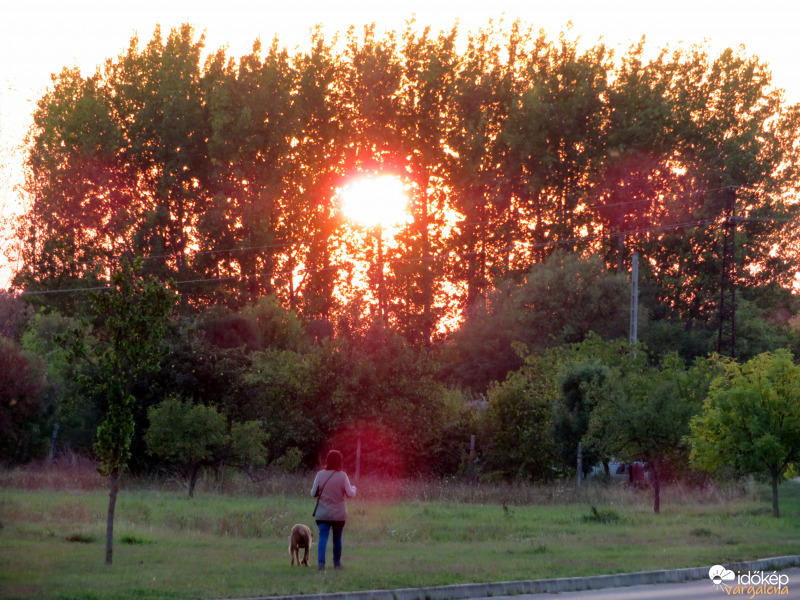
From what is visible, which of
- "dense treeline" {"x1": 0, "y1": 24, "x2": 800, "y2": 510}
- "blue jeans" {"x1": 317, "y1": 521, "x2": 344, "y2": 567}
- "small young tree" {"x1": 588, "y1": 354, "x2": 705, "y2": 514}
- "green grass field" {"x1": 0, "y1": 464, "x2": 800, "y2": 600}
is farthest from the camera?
"dense treeline" {"x1": 0, "y1": 24, "x2": 800, "y2": 510}

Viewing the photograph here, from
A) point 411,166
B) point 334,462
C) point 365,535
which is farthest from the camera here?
point 411,166

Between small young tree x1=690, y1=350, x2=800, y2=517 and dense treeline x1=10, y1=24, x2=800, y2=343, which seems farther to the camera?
dense treeline x1=10, y1=24, x2=800, y2=343

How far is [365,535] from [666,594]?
824 cm

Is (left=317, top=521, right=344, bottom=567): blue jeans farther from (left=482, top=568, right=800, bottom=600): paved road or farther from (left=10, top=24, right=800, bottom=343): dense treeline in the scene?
(left=10, top=24, right=800, bottom=343): dense treeline

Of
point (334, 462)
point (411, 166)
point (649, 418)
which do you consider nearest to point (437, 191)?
point (411, 166)

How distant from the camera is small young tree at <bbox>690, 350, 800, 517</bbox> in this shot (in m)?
25.3

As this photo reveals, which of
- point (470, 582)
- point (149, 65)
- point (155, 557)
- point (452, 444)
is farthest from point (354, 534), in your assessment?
point (149, 65)

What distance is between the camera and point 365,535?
21016 mm

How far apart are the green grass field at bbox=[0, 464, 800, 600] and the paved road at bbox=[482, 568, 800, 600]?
87 cm

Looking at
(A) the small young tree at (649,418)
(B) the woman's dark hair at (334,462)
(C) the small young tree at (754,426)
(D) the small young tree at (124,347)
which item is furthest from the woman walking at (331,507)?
(A) the small young tree at (649,418)

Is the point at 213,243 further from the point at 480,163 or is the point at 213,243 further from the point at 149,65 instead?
the point at 480,163

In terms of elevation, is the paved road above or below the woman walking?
below

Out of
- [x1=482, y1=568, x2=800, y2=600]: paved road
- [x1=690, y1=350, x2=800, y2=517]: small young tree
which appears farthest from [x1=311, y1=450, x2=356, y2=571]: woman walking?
[x1=690, y1=350, x2=800, y2=517]: small young tree

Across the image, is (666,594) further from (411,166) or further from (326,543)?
(411,166)
